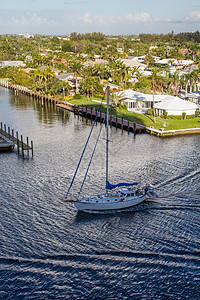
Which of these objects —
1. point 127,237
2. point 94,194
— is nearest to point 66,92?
point 94,194

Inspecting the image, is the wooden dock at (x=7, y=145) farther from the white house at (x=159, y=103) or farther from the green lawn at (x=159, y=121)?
the white house at (x=159, y=103)

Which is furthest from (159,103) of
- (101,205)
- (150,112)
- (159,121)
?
(101,205)

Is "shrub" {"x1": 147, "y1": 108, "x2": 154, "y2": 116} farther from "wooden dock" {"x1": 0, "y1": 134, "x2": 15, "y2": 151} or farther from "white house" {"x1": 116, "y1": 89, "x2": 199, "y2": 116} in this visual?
"wooden dock" {"x1": 0, "y1": 134, "x2": 15, "y2": 151}

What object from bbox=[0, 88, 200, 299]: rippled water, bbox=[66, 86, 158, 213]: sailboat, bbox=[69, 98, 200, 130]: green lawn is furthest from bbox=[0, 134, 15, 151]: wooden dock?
bbox=[69, 98, 200, 130]: green lawn

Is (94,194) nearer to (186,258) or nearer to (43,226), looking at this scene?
(43,226)

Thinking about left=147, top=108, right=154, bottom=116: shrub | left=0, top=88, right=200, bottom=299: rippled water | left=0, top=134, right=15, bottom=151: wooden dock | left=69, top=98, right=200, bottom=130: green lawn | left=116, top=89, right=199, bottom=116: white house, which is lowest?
left=0, top=88, right=200, bottom=299: rippled water
